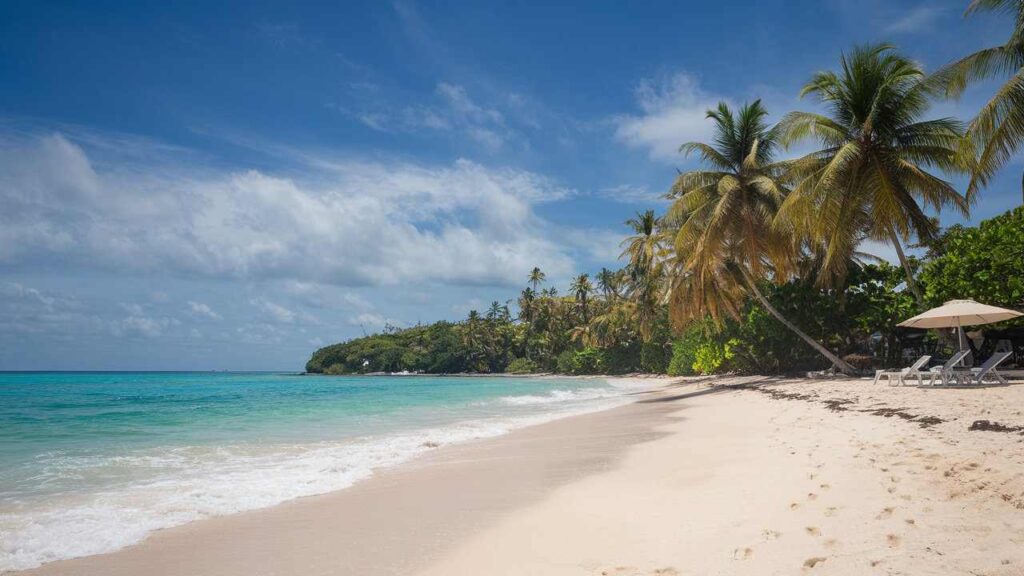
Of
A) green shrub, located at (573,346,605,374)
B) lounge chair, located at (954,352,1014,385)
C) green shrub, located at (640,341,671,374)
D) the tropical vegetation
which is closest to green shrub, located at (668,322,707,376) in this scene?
the tropical vegetation

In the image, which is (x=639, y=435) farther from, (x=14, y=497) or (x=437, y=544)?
(x=14, y=497)

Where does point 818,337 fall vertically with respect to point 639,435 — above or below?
above

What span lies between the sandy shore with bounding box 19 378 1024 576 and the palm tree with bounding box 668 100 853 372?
13.0 m

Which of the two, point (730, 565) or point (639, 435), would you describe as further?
point (639, 435)

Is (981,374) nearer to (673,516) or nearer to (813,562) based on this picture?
(673,516)

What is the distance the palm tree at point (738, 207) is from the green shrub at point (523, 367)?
174 ft

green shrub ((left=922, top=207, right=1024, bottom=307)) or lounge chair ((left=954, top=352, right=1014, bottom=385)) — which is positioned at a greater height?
green shrub ((left=922, top=207, right=1024, bottom=307))

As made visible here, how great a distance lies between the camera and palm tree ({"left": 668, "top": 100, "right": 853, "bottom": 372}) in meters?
20.4

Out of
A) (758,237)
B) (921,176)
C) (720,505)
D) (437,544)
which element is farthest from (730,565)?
(758,237)

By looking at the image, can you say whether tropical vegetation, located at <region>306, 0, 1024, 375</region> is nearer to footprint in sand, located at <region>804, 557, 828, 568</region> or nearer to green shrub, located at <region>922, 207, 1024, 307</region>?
green shrub, located at <region>922, 207, 1024, 307</region>

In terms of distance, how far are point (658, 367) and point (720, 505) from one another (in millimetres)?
44156

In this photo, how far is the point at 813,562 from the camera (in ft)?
10.4

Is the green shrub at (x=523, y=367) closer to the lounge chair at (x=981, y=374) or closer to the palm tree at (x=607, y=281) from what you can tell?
the palm tree at (x=607, y=281)

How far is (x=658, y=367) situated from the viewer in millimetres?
47125
